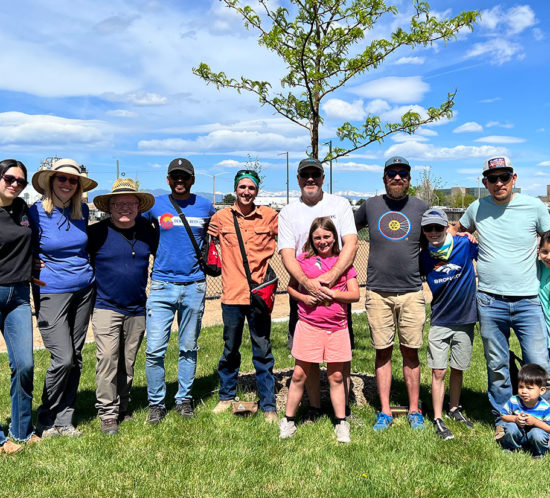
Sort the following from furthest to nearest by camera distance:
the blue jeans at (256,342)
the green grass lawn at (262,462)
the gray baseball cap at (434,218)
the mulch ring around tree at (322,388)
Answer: the mulch ring around tree at (322,388)
the blue jeans at (256,342)
the gray baseball cap at (434,218)
the green grass lawn at (262,462)

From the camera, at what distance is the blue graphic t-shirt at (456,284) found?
4148mm

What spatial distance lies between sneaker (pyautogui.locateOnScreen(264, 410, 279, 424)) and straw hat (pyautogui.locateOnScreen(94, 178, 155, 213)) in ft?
7.24

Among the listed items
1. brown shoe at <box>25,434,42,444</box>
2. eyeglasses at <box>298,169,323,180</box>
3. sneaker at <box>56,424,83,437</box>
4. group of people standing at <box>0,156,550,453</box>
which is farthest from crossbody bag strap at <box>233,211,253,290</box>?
brown shoe at <box>25,434,42,444</box>

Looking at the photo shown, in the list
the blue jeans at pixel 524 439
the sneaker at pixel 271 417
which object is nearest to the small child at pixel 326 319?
the sneaker at pixel 271 417

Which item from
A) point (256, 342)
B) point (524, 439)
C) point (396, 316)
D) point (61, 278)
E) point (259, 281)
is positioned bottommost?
point (524, 439)

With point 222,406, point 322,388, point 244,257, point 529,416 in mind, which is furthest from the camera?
point 322,388

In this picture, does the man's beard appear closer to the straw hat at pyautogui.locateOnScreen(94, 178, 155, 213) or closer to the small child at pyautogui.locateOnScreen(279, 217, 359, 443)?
the small child at pyautogui.locateOnScreen(279, 217, 359, 443)

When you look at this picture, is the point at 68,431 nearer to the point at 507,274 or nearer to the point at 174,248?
the point at 174,248

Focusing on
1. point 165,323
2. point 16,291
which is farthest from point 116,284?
point 16,291

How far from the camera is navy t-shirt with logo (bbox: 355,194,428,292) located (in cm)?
412

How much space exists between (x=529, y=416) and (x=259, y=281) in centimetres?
243

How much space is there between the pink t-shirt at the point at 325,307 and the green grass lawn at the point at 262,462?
96cm

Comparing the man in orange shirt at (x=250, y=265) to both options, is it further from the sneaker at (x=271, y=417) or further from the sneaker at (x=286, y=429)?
the sneaker at (x=286, y=429)

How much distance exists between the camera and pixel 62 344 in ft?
13.0
